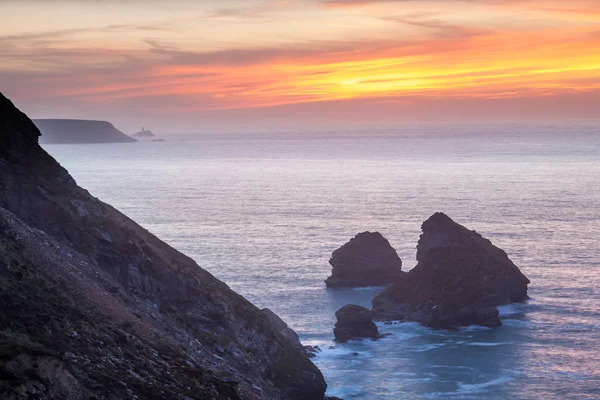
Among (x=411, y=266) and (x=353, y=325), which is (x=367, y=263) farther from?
(x=353, y=325)

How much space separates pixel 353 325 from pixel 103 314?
42.5m

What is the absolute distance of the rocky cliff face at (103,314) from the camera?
3153cm

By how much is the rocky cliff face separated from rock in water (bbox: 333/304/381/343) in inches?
811

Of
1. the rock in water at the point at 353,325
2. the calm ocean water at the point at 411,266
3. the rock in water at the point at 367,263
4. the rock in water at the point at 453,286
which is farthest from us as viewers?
the rock in water at the point at 367,263

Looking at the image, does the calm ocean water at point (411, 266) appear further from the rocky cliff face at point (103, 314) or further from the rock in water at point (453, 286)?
the rocky cliff face at point (103, 314)

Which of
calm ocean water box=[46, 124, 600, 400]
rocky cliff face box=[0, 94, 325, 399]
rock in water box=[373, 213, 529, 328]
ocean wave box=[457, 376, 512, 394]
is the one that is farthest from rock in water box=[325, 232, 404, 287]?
rocky cliff face box=[0, 94, 325, 399]

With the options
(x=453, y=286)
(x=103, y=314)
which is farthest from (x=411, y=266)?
(x=103, y=314)

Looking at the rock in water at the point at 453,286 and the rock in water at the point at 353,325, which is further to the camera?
the rock in water at the point at 453,286

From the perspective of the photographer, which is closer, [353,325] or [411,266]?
[353,325]

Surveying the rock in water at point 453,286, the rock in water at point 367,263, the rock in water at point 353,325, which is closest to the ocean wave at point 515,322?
the rock in water at point 453,286

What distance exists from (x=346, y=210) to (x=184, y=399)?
14439 cm

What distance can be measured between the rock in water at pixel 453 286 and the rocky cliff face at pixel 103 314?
31428 mm

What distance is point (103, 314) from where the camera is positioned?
3894cm

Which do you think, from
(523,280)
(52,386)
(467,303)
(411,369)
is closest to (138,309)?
(52,386)
